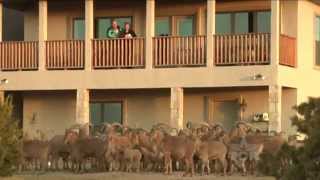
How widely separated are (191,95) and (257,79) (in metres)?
3.66

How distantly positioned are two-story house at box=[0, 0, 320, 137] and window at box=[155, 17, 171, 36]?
3 cm

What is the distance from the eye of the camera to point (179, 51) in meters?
25.1

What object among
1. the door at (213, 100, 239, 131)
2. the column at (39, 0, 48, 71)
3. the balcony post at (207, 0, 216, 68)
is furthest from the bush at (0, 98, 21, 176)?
the door at (213, 100, 239, 131)

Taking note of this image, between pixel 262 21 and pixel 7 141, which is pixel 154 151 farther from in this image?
pixel 262 21

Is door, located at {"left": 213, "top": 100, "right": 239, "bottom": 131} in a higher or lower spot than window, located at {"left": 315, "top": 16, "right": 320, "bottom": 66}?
lower

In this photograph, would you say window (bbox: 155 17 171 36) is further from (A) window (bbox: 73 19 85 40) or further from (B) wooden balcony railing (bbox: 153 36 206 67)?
(A) window (bbox: 73 19 85 40)

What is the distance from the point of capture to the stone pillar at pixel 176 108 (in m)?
24.9

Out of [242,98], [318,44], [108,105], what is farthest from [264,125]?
[108,105]

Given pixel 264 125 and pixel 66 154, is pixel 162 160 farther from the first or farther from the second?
pixel 264 125

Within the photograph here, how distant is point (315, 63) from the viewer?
1051 inches

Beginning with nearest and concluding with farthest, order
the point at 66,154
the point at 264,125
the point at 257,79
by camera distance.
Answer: the point at 66,154, the point at 257,79, the point at 264,125

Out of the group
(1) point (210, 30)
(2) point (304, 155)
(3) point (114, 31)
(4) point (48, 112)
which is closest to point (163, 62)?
(1) point (210, 30)

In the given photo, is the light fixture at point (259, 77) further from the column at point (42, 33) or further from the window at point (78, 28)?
the window at point (78, 28)

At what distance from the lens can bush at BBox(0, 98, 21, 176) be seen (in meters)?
16.7
